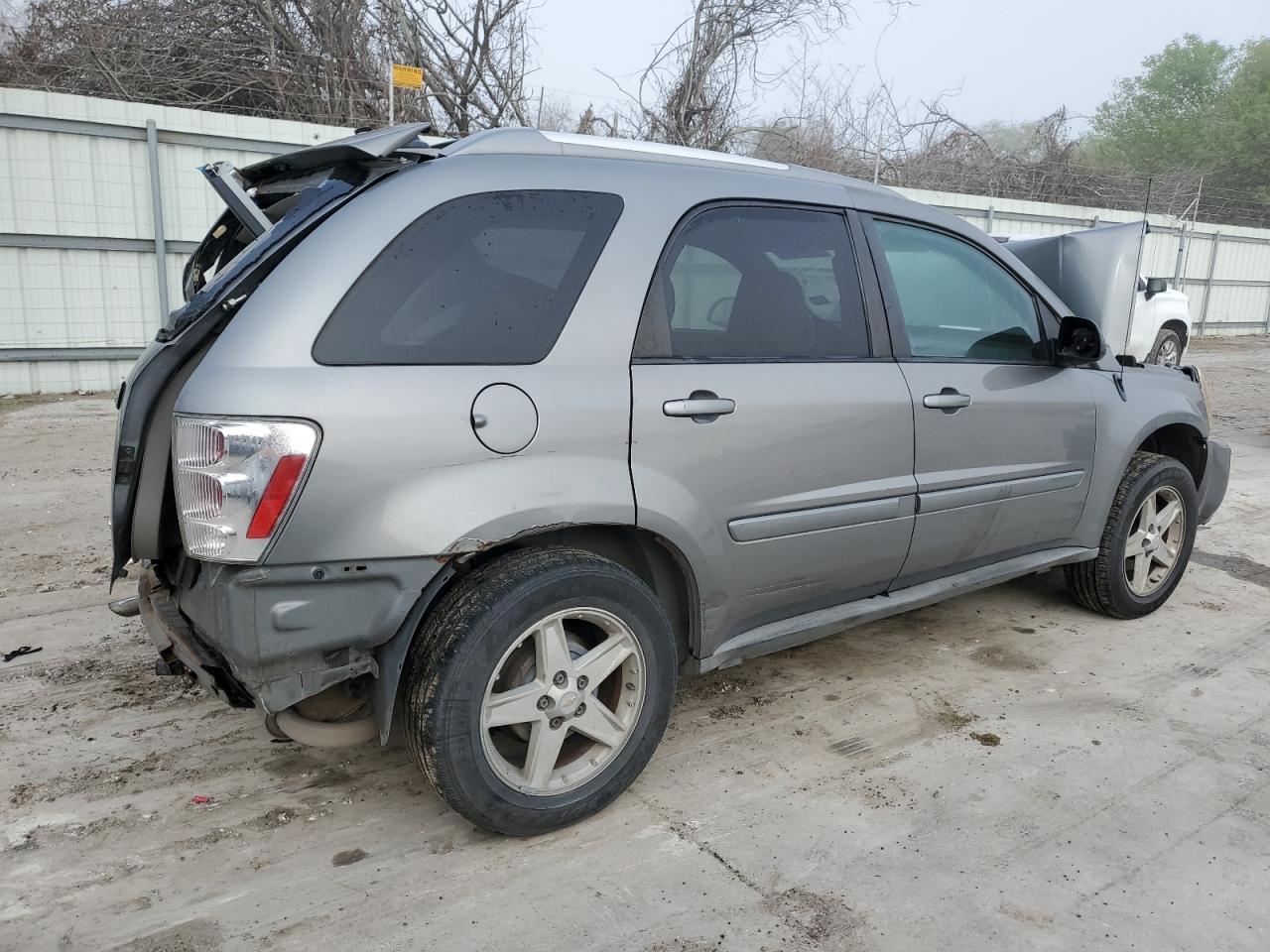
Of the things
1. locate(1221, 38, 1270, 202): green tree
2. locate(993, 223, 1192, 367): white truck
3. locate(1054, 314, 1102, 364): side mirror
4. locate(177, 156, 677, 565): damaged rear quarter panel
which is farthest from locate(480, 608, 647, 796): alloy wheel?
locate(1221, 38, 1270, 202): green tree

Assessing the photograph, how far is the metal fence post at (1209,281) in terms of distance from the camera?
68.0ft

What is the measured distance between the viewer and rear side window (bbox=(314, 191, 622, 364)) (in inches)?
91.4

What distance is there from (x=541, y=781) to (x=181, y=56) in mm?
12887

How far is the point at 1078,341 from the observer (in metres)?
3.75

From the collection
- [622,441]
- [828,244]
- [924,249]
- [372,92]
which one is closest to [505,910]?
[622,441]

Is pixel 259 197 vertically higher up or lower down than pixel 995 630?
higher up

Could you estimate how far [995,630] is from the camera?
425cm

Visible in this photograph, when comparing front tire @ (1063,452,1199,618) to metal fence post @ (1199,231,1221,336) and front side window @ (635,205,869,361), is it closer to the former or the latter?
front side window @ (635,205,869,361)

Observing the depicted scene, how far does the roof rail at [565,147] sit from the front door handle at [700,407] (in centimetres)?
75

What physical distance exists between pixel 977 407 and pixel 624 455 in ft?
5.17

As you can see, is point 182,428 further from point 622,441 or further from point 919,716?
point 919,716

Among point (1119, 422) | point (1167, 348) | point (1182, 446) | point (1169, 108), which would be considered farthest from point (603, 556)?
point (1169, 108)

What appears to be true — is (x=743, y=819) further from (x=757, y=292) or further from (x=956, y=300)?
(x=956, y=300)

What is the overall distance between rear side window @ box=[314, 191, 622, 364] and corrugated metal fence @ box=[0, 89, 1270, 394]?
29.2ft
